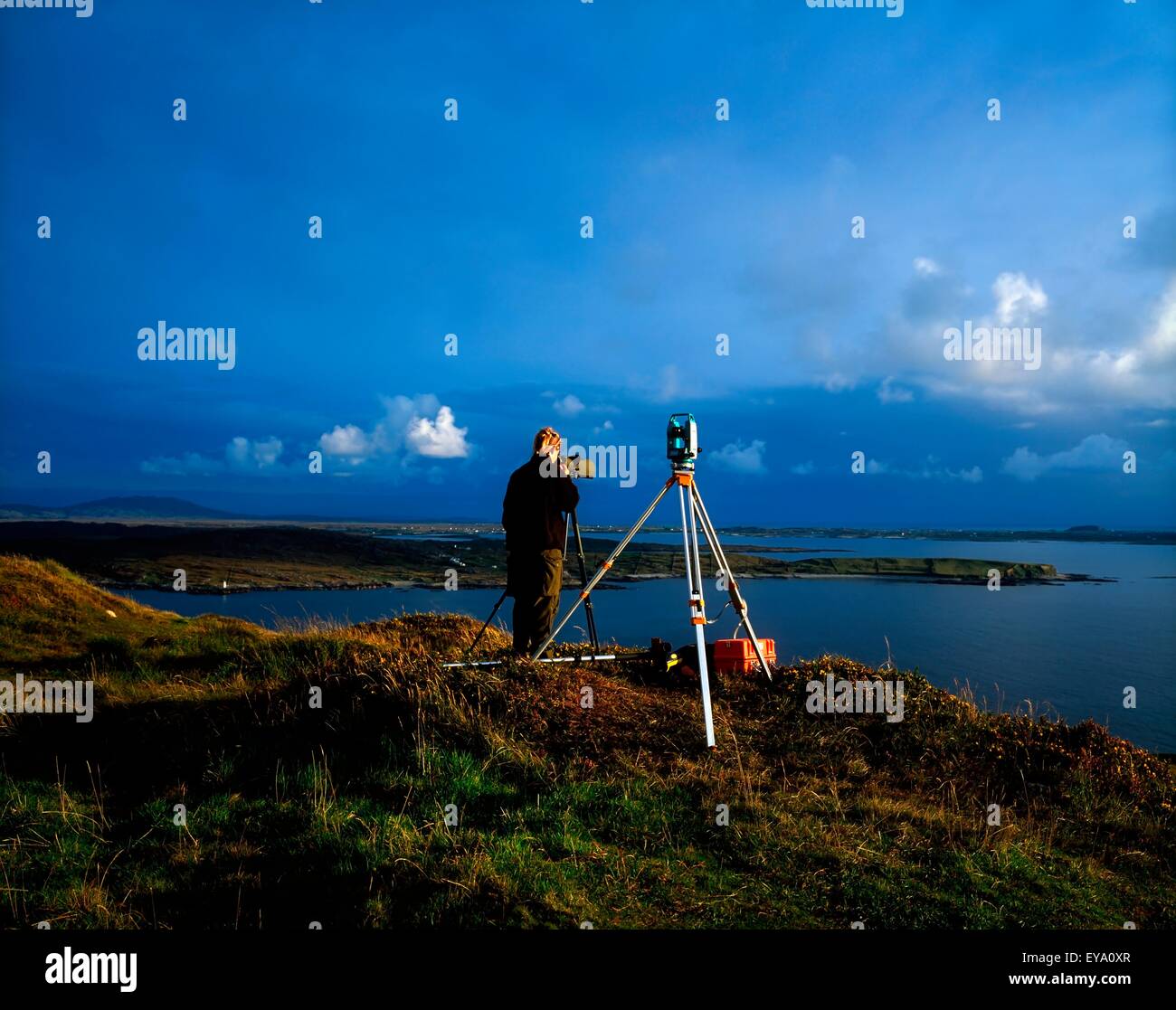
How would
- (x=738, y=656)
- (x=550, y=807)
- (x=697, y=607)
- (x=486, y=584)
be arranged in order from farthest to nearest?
(x=486, y=584), (x=738, y=656), (x=697, y=607), (x=550, y=807)

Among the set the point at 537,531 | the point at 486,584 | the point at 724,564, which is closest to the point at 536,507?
the point at 537,531

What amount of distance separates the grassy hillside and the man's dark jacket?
169cm

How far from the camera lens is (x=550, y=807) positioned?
6.56m

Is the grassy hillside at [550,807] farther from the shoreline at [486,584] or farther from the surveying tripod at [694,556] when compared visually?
the shoreline at [486,584]

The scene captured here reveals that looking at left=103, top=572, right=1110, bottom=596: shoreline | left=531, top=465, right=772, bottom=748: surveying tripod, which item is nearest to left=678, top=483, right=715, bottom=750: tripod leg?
left=531, top=465, right=772, bottom=748: surveying tripod

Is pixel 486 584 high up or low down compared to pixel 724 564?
down

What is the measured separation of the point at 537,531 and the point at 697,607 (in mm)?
2482

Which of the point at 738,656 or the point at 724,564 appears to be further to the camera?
the point at 738,656

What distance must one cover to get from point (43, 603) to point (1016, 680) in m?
43.4

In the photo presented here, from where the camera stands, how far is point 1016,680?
40719mm

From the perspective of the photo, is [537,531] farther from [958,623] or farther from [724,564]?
[958,623]

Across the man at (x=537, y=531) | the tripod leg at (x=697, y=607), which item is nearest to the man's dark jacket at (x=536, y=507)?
the man at (x=537, y=531)

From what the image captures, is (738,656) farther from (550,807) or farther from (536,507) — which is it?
(550,807)

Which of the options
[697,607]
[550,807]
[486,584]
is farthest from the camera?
[486,584]
